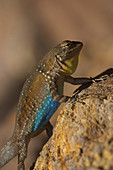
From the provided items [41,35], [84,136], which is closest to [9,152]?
[84,136]

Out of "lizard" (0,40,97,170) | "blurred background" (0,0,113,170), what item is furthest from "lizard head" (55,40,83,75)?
"blurred background" (0,0,113,170)

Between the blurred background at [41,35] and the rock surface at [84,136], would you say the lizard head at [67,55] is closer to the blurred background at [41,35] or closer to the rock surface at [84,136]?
the rock surface at [84,136]

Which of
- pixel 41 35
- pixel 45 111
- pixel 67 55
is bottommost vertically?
pixel 45 111

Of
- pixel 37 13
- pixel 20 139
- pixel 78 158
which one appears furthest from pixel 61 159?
pixel 37 13

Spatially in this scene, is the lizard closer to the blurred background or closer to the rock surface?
the rock surface

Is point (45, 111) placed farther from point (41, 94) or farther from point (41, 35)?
point (41, 35)

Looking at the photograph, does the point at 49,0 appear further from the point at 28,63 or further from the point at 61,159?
the point at 61,159
